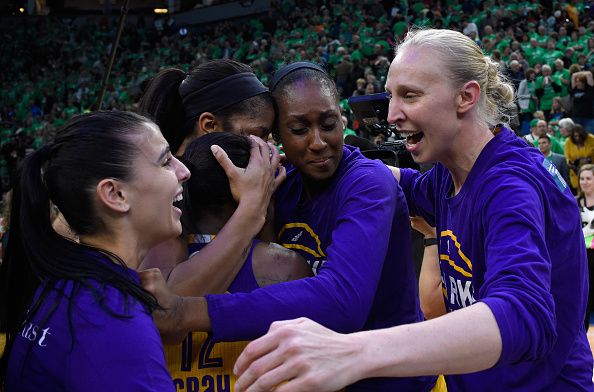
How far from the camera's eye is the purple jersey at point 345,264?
161 centimetres

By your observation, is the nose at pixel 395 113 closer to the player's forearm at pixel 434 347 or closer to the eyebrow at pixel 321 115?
the eyebrow at pixel 321 115

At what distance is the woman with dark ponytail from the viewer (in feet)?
4.29

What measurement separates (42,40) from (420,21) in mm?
16269

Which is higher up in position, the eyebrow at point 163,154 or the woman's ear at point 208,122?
the eyebrow at point 163,154

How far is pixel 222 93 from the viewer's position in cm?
220

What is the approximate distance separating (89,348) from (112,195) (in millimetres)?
387

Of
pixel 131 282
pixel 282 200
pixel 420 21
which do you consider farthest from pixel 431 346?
pixel 420 21

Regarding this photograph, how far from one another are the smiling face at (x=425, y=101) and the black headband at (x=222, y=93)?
1.46ft

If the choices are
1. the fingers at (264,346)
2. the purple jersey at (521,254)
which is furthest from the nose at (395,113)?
the fingers at (264,346)

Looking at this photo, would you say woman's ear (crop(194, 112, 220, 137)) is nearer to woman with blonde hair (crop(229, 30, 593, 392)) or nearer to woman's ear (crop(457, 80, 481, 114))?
woman with blonde hair (crop(229, 30, 593, 392))

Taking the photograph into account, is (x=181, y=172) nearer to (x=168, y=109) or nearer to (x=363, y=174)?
(x=363, y=174)

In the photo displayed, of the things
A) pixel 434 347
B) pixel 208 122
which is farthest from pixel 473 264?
pixel 208 122

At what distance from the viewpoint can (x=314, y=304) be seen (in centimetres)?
161

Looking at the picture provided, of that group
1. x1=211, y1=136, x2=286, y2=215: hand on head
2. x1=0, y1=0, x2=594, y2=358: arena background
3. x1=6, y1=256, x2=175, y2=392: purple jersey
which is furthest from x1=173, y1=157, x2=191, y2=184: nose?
x1=0, y1=0, x2=594, y2=358: arena background
